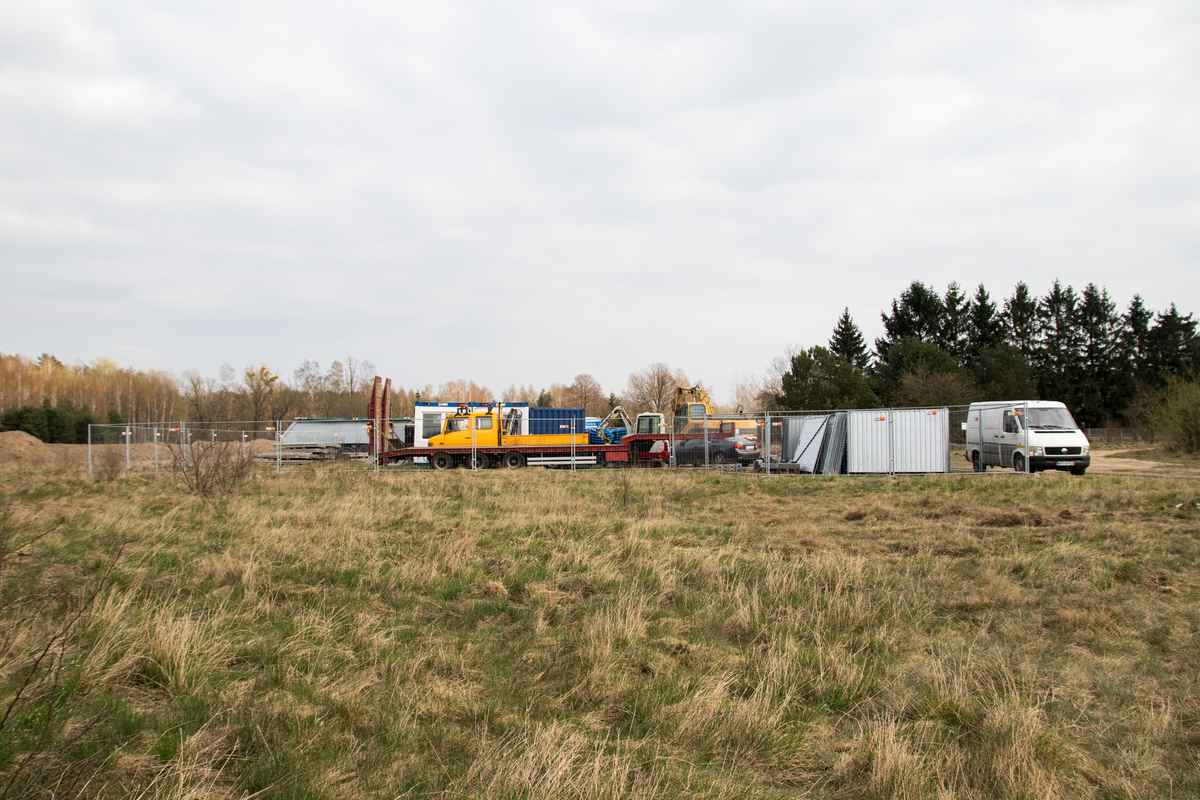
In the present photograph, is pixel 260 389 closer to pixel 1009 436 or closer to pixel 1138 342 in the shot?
pixel 1009 436

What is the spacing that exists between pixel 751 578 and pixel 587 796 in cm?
442

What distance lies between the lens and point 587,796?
2797mm

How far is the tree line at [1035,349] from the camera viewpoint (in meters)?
49.2

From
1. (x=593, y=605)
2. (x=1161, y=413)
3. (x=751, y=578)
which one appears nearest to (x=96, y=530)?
(x=593, y=605)

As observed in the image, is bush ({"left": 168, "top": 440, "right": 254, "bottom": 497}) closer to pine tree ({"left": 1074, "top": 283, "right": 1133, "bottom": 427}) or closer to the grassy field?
the grassy field

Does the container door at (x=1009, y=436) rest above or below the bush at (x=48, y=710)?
above

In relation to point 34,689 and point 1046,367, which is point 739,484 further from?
point 1046,367

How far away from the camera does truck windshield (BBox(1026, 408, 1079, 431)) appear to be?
18.8 meters

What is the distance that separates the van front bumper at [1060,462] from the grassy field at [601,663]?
32.1 feet

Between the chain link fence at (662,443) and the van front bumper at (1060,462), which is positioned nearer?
the van front bumper at (1060,462)

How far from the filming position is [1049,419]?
18969 millimetres

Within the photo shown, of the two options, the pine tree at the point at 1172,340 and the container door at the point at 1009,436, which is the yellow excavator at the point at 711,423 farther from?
the pine tree at the point at 1172,340

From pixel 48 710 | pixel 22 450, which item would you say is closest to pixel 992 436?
pixel 48 710

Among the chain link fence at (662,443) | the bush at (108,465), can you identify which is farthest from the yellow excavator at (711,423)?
the bush at (108,465)
